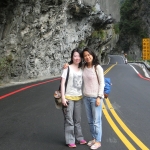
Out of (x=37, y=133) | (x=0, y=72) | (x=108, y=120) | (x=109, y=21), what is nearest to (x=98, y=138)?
(x=37, y=133)

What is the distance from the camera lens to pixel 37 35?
18984mm

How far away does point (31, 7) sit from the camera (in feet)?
56.9

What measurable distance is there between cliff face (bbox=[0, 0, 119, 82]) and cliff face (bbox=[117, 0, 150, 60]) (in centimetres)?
5077

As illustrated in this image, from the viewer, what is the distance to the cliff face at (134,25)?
75.0 m

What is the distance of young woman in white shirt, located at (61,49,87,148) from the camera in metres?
4.71

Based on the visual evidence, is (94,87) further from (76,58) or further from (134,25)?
(134,25)

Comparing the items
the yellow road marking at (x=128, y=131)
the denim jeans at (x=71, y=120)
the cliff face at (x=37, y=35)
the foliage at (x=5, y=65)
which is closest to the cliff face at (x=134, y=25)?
the cliff face at (x=37, y=35)

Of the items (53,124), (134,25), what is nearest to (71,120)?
(53,124)

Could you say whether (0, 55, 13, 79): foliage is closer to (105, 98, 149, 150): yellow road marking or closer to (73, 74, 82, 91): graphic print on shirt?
(105, 98, 149, 150): yellow road marking

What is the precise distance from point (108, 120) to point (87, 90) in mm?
2246

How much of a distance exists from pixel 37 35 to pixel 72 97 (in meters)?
14.8

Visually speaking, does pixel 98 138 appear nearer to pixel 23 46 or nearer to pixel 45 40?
pixel 23 46

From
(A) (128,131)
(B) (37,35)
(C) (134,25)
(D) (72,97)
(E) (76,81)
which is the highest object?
(C) (134,25)

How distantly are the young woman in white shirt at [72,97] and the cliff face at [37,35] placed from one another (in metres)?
10.4
